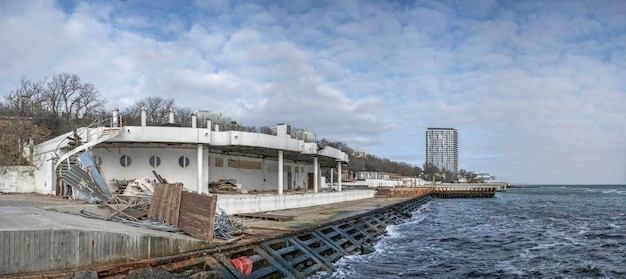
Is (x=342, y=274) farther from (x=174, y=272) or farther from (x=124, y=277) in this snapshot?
(x=124, y=277)

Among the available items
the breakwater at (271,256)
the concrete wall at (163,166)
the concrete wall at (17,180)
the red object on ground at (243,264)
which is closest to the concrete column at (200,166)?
the concrete wall at (163,166)

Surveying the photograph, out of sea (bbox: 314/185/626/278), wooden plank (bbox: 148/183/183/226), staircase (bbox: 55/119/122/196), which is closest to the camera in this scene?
wooden plank (bbox: 148/183/183/226)

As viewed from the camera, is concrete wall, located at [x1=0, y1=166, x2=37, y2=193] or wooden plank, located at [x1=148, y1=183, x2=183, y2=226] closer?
wooden plank, located at [x1=148, y1=183, x2=183, y2=226]

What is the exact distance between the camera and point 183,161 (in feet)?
78.6

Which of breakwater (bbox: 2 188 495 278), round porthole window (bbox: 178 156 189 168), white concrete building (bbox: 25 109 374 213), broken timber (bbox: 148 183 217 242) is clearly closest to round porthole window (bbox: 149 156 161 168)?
white concrete building (bbox: 25 109 374 213)

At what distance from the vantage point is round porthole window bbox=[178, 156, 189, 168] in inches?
942

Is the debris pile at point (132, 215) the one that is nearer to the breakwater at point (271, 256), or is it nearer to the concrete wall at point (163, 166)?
the breakwater at point (271, 256)

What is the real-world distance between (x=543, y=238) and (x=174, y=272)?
21.8m

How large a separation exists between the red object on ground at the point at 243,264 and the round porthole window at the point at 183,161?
1383cm

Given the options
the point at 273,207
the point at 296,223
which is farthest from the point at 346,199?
the point at 296,223

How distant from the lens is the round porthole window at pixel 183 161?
942 inches

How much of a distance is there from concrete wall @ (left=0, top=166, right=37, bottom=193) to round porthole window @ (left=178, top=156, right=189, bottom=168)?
12.7 meters

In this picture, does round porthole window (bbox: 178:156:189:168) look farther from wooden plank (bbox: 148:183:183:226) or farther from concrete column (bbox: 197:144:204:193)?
wooden plank (bbox: 148:183:183:226)

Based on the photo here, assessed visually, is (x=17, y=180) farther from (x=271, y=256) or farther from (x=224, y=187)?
(x=271, y=256)
